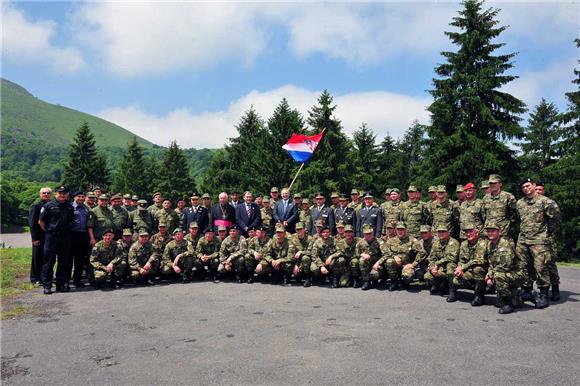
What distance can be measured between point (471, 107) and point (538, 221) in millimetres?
18142

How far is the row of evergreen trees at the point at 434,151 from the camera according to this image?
2361 cm

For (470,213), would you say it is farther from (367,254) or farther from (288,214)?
(288,214)

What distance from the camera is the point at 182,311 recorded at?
6938mm

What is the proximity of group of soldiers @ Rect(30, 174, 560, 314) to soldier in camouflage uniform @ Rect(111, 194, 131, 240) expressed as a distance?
25 mm

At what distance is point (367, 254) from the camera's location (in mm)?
8914

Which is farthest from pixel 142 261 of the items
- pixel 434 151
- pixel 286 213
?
pixel 434 151

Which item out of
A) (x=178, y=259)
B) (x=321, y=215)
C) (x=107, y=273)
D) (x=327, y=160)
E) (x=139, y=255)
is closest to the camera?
(x=107, y=273)

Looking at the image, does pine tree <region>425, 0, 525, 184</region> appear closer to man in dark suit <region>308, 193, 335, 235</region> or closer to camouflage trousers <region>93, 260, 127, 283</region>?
man in dark suit <region>308, 193, 335, 235</region>

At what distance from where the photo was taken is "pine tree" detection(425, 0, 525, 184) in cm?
2333

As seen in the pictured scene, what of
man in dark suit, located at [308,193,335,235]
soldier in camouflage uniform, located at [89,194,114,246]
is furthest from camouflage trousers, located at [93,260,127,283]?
man in dark suit, located at [308,193,335,235]

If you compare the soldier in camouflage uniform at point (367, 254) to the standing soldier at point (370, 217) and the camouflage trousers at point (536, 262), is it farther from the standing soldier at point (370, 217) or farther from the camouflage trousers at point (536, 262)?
the camouflage trousers at point (536, 262)

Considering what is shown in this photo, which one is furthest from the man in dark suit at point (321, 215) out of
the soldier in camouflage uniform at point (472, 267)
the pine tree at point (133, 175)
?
the pine tree at point (133, 175)

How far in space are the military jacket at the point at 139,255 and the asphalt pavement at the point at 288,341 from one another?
4.20 ft

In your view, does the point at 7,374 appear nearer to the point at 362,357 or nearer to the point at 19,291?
the point at 362,357
